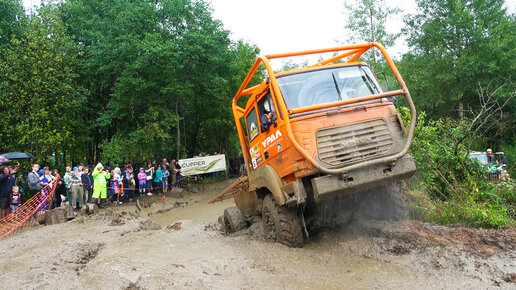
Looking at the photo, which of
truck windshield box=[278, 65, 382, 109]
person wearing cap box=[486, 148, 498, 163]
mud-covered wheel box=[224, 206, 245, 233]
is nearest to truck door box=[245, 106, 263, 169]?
truck windshield box=[278, 65, 382, 109]

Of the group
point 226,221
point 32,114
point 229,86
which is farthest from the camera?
point 229,86

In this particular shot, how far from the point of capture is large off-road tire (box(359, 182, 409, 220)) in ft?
20.2

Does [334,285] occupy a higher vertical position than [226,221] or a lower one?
lower

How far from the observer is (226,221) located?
330 inches

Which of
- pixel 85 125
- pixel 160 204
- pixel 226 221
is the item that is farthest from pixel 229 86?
pixel 226 221

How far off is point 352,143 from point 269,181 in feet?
4.93

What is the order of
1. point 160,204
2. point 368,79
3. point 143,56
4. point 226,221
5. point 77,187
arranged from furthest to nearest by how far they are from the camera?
point 143,56, point 160,204, point 77,187, point 226,221, point 368,79

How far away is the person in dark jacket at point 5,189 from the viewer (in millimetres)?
11008

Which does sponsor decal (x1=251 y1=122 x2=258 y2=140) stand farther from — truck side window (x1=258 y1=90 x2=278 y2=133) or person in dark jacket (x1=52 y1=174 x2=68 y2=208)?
person in dark jacket (x1=52 y1=174 x2=68 y2=208)

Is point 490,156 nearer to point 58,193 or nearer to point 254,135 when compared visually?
point 254,135

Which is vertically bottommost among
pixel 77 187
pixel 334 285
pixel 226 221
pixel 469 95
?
pixel 334 285

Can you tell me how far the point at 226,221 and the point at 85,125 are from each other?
17005 mm

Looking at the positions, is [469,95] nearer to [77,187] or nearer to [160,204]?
[160,204]

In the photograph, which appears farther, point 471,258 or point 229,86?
point 229,86
